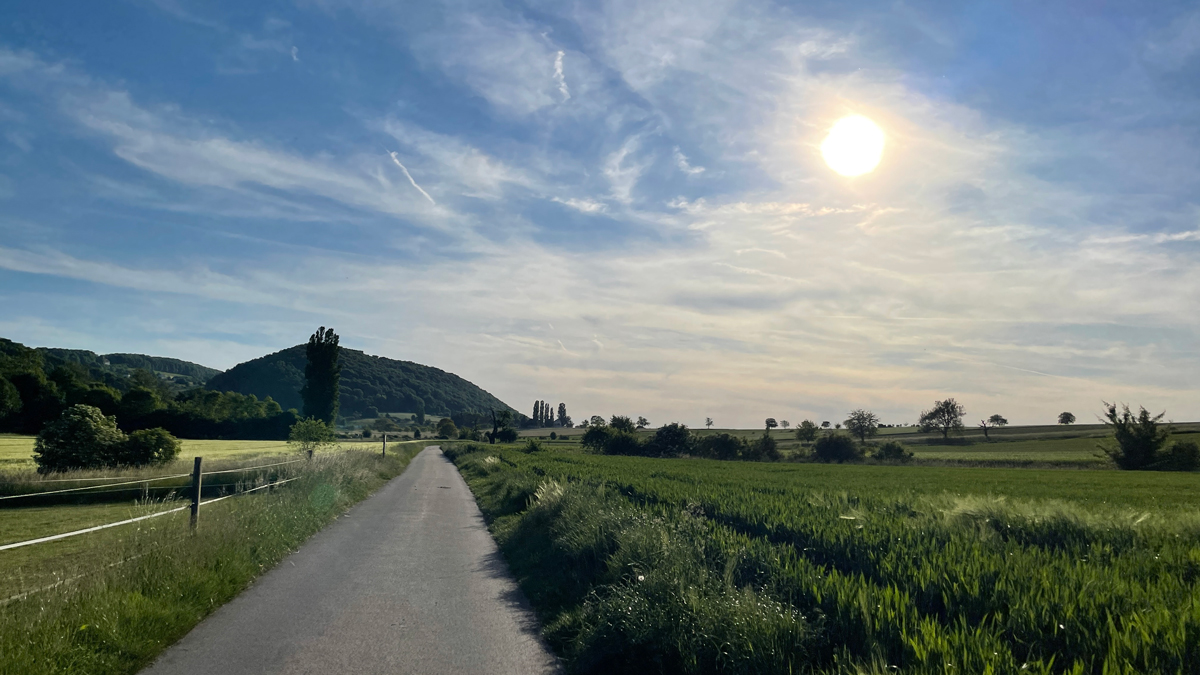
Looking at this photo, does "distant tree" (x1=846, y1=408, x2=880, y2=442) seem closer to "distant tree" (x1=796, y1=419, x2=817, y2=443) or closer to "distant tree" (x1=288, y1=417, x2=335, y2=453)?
"distant tree" (x1=796, y1=419, x2=817, y2=443)

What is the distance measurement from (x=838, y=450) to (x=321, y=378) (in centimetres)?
6799

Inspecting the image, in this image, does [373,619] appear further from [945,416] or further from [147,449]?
[945,416]

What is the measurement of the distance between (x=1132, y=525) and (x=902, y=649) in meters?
9.42

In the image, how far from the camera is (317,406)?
75000mm

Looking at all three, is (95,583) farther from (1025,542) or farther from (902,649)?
(1025,542)

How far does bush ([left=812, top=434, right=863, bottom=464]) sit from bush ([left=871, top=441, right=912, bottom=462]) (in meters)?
2.44

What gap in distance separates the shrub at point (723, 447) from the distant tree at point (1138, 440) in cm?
3944

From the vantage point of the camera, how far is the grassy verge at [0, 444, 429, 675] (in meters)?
5.41

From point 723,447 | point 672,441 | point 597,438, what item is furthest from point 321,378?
point 723,447

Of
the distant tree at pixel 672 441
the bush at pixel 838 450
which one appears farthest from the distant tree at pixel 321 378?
the bush at pixel 838 450

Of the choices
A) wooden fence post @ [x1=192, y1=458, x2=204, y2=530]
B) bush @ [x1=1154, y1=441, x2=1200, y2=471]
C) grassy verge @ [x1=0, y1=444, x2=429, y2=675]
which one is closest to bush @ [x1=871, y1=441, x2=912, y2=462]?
bush @ [x1=1154, y1=441, x2=1200, y2=471]

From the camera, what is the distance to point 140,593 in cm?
697

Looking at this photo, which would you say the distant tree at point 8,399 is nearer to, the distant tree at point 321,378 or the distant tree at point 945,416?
the distant tree at point 321,378

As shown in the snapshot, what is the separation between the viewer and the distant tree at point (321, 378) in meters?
75.1
